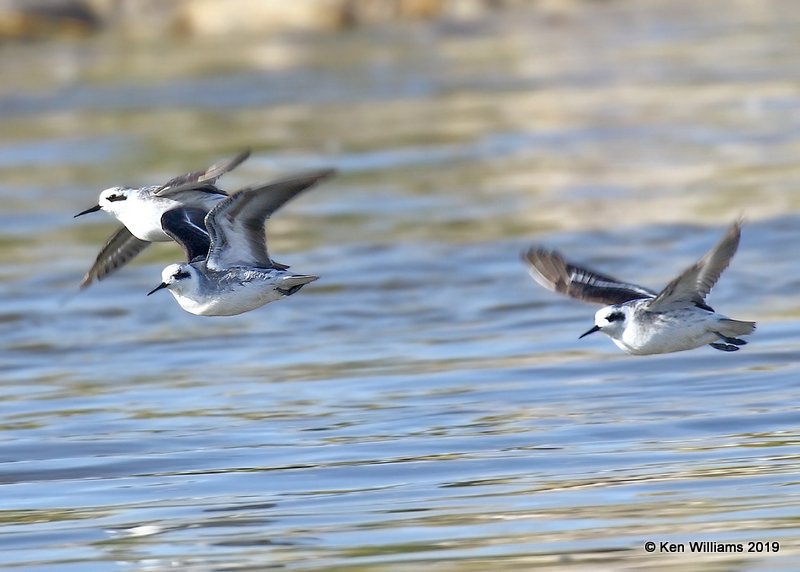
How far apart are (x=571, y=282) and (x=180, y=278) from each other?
2698 millimetres

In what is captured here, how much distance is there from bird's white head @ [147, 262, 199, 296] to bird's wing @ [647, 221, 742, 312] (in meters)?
2.95

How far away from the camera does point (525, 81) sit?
Answer: 1319 inches

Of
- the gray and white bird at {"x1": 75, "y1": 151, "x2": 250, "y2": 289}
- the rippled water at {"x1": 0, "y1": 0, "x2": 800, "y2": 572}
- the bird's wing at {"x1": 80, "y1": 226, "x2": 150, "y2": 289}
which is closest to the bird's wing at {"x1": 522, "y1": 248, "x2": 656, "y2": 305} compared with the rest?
the rippled water at {"x1": 0, "y1": 0, "x2": 800, "y2": 572}

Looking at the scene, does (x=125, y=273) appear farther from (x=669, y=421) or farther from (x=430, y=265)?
(x=669, y=421)

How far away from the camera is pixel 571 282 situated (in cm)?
1187

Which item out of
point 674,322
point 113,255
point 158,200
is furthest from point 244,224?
point 674,322

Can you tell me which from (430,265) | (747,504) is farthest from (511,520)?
(430,265)

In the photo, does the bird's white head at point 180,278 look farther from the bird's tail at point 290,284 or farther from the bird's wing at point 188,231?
the bird's tail at point 290,284

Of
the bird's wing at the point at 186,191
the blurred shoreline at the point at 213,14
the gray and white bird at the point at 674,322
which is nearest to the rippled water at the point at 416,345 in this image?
the gray and white bird at the point at 674,322

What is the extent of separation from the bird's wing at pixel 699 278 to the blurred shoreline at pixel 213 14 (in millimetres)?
34143

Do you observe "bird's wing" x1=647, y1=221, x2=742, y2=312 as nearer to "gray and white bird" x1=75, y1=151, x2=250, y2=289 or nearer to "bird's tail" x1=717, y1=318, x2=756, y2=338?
"bird's tail" x1=717, y1=318, x2=756, y2=338

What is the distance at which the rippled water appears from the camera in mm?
9102

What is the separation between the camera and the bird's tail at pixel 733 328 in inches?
416

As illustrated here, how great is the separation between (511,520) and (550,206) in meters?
12.6
